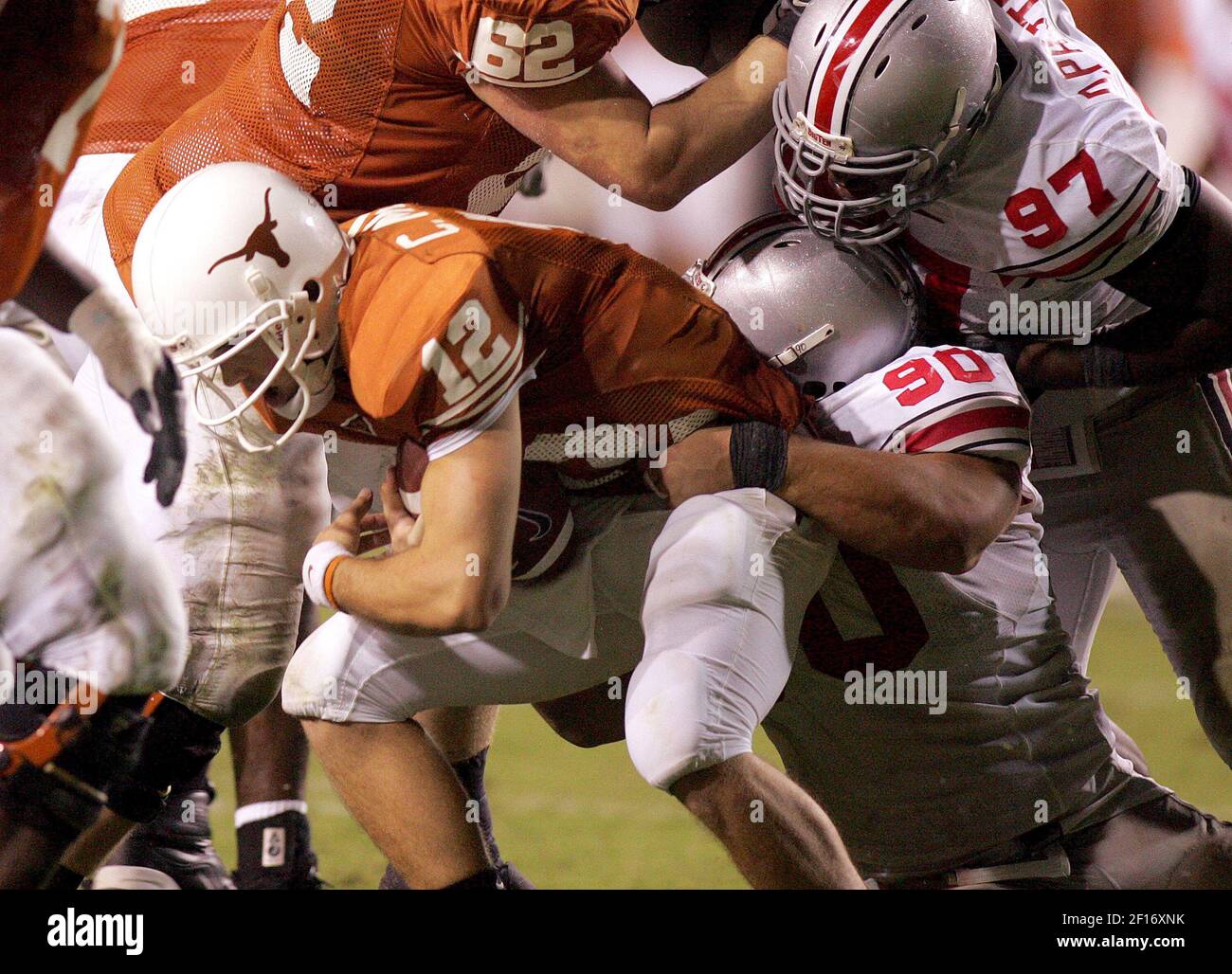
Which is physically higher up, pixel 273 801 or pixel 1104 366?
pixel 1104 366

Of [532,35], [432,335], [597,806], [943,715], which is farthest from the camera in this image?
[597,806]

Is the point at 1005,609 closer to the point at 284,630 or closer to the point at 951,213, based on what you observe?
the point at 951,213

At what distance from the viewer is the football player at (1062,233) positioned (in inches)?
76.9

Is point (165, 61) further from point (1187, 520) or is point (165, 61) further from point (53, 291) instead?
point (1187, 520)

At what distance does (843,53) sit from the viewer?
193cm

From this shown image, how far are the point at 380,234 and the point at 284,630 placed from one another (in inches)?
24.9

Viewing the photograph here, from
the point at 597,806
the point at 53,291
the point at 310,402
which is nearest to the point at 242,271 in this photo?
the point at 310,402

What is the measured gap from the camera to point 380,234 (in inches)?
74.2

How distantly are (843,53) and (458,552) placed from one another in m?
0.79

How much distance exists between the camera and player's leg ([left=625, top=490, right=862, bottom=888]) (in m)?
1.86

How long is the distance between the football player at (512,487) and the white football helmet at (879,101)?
11cm

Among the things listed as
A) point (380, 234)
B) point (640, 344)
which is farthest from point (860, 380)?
point (380, 234)

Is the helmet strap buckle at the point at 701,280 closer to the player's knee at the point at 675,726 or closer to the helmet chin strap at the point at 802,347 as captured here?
the helmet chin strap at the point at 802,347

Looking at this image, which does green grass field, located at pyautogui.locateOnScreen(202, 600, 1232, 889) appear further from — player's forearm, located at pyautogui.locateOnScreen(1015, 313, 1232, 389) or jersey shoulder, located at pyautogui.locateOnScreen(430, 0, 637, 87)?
jersey shoulder, located at pyautogui.locateOnScreen(430, 0, 637, 87)
